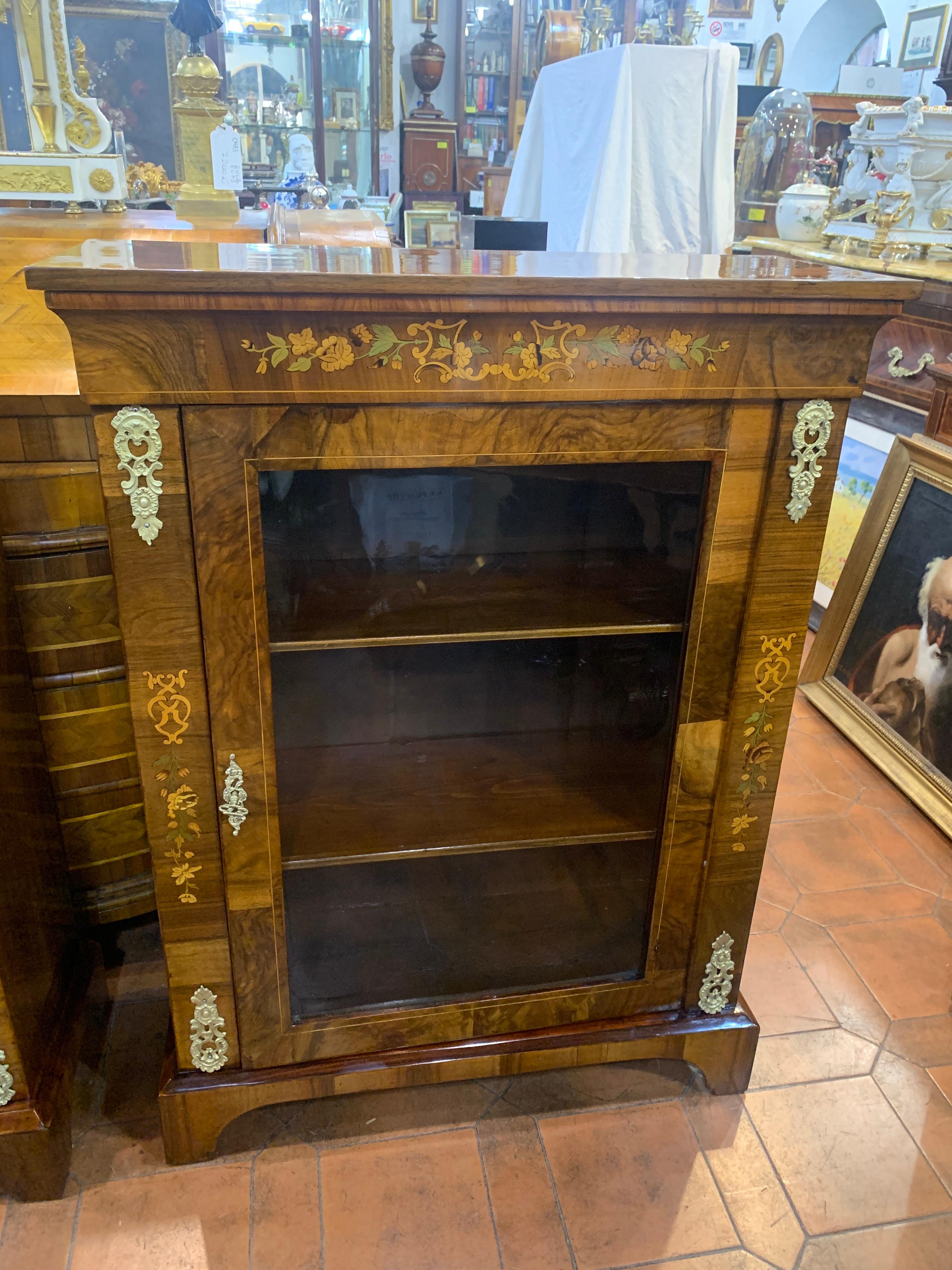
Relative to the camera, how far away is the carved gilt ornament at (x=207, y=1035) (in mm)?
1189

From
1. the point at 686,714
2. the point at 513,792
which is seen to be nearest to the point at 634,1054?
the point at 513,792

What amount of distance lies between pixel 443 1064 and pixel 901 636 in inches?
63.0

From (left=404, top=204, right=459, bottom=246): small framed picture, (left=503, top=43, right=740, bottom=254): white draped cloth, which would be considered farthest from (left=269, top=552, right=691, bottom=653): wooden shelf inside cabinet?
(left=503, top=43, right=740, bottom=254): white draped cloth

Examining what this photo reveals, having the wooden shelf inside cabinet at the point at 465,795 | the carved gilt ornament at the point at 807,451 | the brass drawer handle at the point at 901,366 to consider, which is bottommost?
the wooden shelf inside cabinet at the point at 465,795

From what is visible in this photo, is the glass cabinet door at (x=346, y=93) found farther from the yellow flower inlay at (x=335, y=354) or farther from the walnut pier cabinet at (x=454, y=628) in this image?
the yellow flower inlay at (x=335, y=354)

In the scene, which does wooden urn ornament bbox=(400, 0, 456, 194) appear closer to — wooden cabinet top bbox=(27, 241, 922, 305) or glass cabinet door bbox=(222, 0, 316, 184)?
glass cabinet door bbox=(222, 0, 316, 184)

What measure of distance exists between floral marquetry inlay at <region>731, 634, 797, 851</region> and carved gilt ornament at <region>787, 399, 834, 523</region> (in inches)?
6.6

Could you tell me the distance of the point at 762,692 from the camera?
3.79 feet

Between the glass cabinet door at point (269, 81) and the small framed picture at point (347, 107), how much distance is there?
→ 16 centimetres

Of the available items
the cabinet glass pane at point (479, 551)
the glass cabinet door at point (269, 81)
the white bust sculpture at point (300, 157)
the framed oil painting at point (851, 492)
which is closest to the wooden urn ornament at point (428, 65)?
the glass cabinet door at point (269, 81)

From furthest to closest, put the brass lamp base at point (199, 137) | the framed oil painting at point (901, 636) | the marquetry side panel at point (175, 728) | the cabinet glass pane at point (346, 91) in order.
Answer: the cabinet glass pane at point (346, 91), the brass lamp base at point (199, 137), the framed oil painting at point (901, 636), the marquetry side panel at point (175, 728)

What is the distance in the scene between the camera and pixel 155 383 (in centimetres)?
87

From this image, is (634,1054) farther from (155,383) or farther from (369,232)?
(369,232)

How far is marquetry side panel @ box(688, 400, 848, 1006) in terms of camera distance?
1049mm
